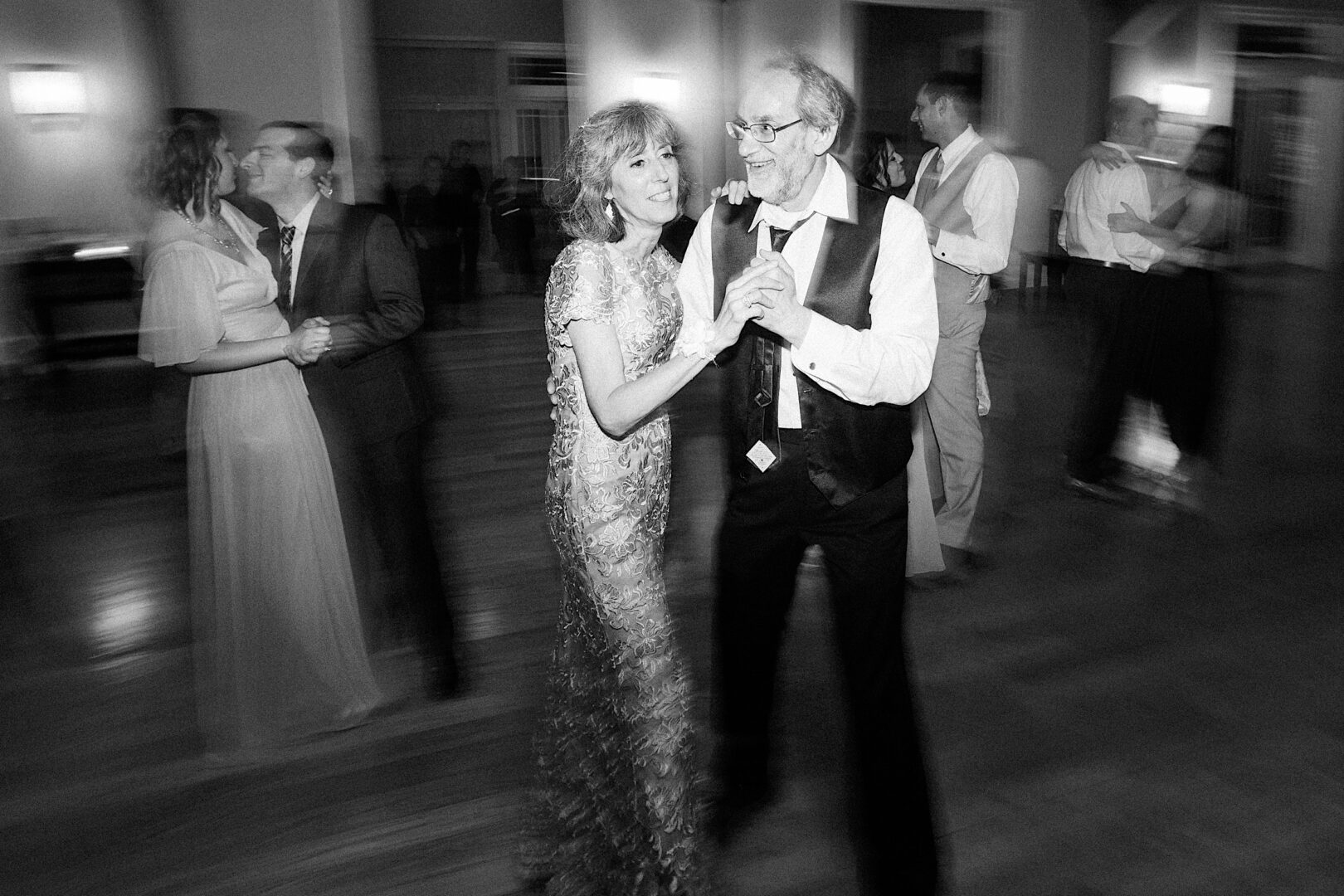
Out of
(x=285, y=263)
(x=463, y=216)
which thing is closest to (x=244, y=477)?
(x=285, y=263)

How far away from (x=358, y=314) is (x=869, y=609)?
1.47 meters

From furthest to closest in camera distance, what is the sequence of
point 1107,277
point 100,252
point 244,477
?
1. point 100,252
2. point 1107,277
3. point 244,477

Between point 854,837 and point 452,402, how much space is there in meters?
5.02

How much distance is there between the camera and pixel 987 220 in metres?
3.68

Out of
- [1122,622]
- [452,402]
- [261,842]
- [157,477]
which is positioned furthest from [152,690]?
[452,402]

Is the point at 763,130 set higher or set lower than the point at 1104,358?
higher

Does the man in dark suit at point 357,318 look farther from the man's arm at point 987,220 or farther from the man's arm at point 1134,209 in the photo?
the man's arm at point 1134,209

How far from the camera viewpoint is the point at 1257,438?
19.0 ft

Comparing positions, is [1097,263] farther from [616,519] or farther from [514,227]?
[514,227]

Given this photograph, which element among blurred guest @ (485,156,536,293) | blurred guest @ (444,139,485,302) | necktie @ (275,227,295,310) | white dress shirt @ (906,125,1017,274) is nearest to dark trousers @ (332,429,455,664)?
necktie @ (275,227,295,310)

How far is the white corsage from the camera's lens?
1.83 meters

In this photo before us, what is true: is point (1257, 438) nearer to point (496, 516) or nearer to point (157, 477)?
point (496, 516)

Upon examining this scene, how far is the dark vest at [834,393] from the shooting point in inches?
76.9

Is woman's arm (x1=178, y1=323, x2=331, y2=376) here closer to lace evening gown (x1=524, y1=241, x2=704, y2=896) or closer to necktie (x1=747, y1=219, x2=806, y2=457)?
lace evening gown (x1=524, y1=241, x2=704, y2=896)
